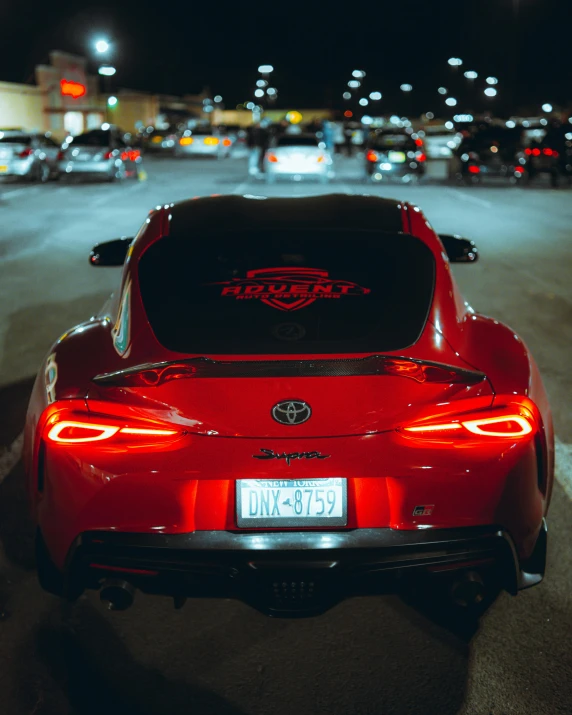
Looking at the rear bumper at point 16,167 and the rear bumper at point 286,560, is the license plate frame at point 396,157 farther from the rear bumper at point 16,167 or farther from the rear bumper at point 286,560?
the rear bumper at point 286,560

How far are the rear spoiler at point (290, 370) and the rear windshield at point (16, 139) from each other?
91.0ft

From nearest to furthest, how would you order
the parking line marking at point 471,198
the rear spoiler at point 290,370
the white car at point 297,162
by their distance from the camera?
the rear spoiler at point 290,370 → the parking line marking at point 471,198 → the white car at point 297,162

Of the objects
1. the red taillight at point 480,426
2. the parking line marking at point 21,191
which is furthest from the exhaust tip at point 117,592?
the parking line marking at point 21,191

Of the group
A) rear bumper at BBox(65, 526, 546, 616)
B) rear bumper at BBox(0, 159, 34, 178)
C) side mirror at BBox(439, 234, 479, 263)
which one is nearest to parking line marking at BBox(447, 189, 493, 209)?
rear bumper at BBox(0, 159, 34, 178)

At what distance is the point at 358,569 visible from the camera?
9.84 ft

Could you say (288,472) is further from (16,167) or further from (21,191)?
(16,167)

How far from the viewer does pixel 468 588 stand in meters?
3.16

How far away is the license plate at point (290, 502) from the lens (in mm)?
2998

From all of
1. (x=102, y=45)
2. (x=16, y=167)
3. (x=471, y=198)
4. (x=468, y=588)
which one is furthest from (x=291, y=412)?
(x=102, y=45)

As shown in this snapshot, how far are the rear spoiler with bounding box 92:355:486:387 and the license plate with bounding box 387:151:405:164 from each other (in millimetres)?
28430

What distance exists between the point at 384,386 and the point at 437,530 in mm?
505

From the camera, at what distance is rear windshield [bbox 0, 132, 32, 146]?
28891 millimetres

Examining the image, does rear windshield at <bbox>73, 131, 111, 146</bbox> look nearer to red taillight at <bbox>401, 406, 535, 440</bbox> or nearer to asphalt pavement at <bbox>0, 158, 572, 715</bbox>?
asphalt pavement at <bbox>0, 158, 572, 715</bbox>

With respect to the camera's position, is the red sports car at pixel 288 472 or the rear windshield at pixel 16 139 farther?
the rear windshield at pixel 16 139
